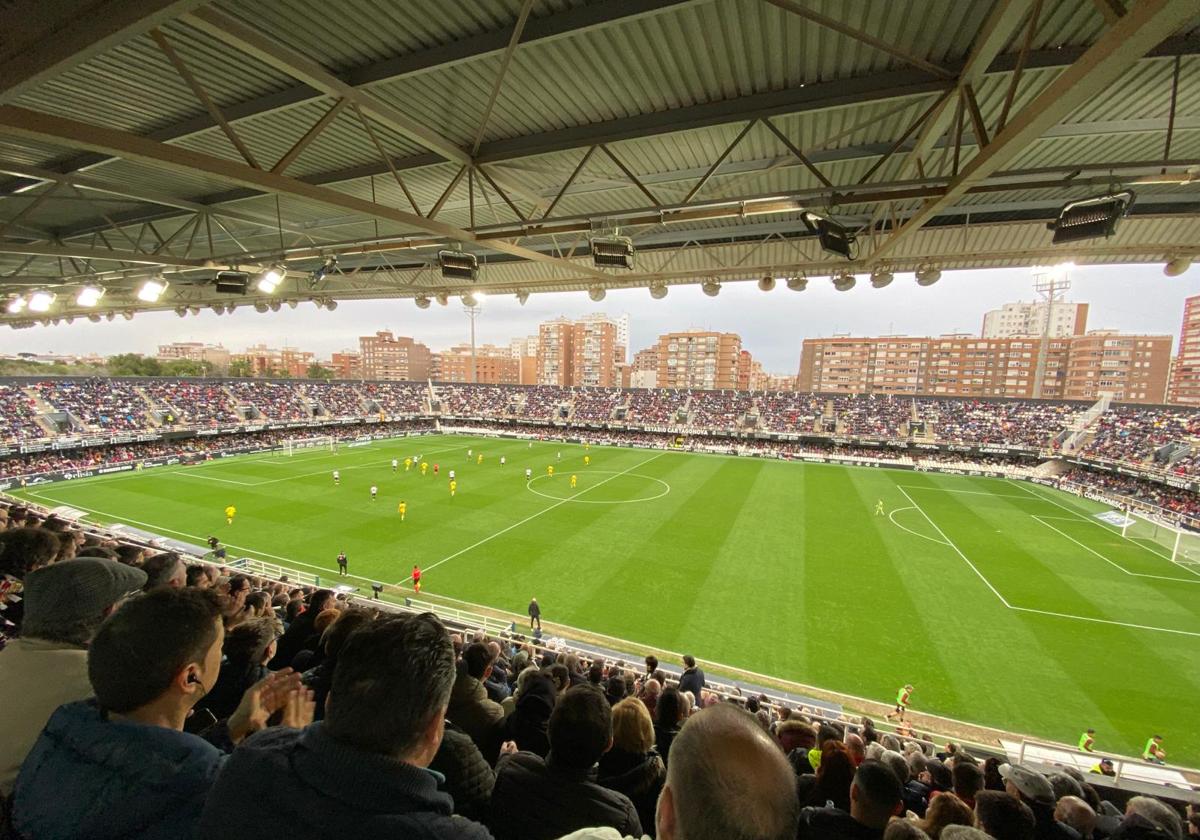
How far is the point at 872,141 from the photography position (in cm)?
749

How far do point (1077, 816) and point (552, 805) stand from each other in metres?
4.32

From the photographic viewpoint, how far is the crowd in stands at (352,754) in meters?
1.21

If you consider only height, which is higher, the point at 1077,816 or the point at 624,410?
the point at 1077,816

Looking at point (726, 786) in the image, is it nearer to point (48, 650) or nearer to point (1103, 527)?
point (48, 650)

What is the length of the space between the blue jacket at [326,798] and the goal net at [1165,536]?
28541 millimetres

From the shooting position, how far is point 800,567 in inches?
685

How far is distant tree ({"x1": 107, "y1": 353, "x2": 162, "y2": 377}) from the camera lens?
5769 cm

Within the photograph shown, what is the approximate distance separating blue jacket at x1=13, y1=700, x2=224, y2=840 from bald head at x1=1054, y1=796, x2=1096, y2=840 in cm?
544

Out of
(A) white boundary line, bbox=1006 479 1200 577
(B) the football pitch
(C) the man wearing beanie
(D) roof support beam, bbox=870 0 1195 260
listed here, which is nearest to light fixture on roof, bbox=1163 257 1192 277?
(D) roof support beam, bbox=870 0 1195 260

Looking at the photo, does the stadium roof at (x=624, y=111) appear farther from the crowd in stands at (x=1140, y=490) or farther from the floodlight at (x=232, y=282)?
the crowd in stands at (x=1140, y=490)

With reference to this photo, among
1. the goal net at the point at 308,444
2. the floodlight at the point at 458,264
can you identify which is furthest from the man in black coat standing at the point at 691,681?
the goal net at the point at 308,444

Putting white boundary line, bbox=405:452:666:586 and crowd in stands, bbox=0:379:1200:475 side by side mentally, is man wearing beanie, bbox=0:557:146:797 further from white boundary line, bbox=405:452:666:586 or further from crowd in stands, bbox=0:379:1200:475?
crowd in stands, bbox=0:379:1200:475

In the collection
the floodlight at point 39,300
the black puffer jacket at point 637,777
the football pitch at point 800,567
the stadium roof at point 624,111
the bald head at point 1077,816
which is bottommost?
the football pitch at point 800,567

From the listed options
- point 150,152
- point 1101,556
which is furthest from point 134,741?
point 1101,556
